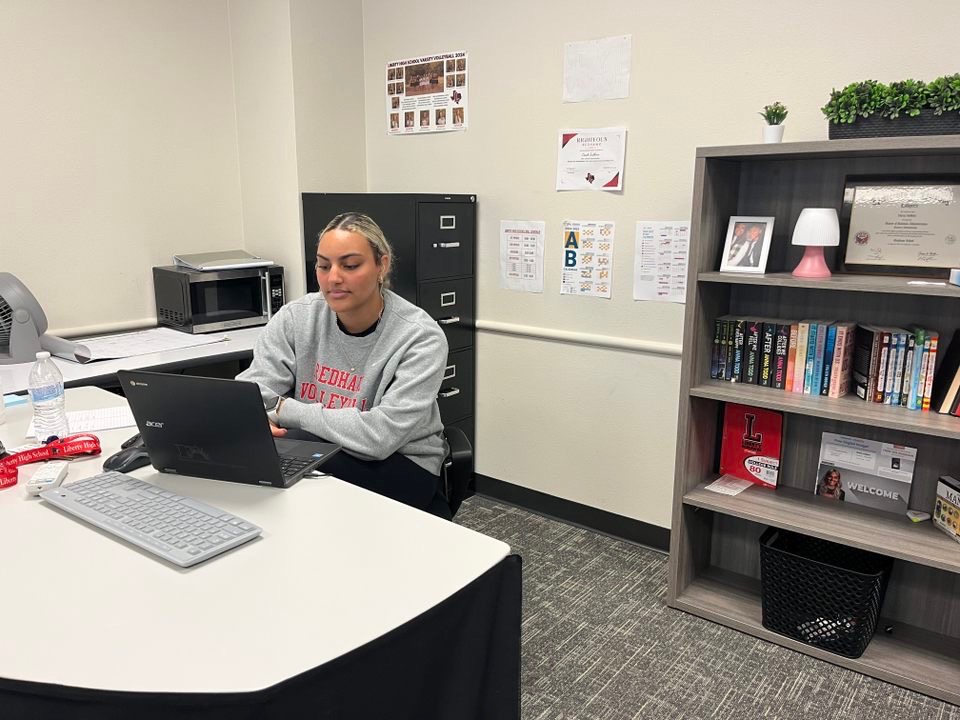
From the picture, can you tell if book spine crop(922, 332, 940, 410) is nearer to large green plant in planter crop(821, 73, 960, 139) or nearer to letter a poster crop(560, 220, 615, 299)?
large green plant in planter crop(821, 73, 960, 139)

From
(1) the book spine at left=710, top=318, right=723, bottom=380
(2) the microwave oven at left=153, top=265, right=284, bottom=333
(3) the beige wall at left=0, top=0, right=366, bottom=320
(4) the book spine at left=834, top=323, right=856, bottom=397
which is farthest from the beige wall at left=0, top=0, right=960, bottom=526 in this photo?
(4) the book spine at left=834, top=323, right=856, bottom=397

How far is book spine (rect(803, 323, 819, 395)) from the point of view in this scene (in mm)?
2236

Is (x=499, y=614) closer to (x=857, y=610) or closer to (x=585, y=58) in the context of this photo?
(x=857, y=610)

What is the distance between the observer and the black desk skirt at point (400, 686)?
0.87 metres

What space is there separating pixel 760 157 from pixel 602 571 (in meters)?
1.58

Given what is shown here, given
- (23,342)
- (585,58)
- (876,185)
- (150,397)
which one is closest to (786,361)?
(876,185)

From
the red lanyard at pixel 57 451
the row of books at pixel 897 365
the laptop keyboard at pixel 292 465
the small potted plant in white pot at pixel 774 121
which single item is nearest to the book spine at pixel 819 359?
the row of books at pixel 897 365

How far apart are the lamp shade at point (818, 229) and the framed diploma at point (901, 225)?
4.7 inches

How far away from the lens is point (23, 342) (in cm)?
256

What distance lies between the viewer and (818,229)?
6.89 ft

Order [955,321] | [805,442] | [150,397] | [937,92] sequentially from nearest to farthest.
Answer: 1. [150,397]
2. [937,92]
3. [955,321]
4. [805,442]

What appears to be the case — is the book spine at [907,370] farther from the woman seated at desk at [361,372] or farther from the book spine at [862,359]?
the woman seated at desk at [361,372]

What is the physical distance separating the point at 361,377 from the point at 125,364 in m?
1.05

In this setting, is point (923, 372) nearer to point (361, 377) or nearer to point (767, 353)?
point (767, 353)
